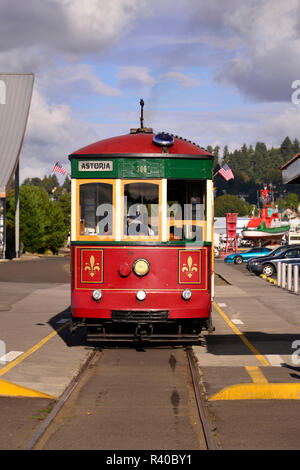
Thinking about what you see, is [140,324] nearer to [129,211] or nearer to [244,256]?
[129,211]

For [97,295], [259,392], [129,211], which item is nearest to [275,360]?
[259,392]

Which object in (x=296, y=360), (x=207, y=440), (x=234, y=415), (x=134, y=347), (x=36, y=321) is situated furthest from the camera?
(x=36, y=321)

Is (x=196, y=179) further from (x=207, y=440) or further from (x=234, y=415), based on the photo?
(x=207, y=440)

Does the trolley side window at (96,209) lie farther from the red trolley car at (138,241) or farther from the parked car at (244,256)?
the parked car at (244,256)

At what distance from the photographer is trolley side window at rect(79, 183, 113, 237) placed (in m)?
12.3

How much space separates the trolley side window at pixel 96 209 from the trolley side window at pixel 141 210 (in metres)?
0.27

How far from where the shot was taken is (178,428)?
7.49m

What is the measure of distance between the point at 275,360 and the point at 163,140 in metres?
4.04

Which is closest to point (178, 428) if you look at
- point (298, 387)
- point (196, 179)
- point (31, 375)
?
point (298, 387)

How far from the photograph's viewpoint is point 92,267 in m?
12.2

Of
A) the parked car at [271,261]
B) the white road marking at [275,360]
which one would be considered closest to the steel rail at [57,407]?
the white road marking at [275,360]

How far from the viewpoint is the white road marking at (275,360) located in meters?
11.4

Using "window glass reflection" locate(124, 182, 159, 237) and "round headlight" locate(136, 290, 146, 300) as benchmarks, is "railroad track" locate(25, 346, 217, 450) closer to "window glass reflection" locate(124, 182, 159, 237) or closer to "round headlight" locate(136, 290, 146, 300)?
"round headlight" locate(136, 290, 146, 300)

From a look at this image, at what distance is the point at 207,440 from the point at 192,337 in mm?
5339
